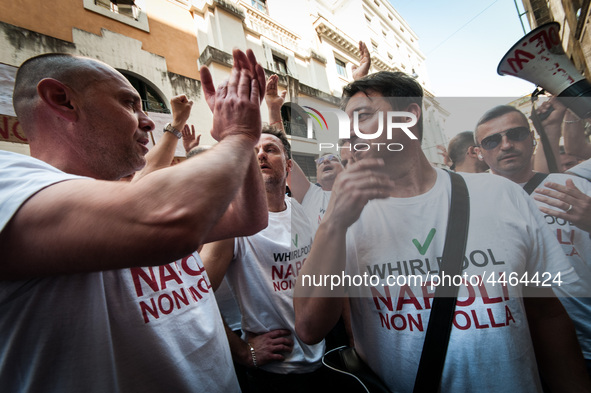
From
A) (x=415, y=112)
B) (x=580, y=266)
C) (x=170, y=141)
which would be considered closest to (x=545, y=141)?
(x=580, y=266)

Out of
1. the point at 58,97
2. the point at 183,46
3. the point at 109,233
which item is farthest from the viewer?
the point at 183,46

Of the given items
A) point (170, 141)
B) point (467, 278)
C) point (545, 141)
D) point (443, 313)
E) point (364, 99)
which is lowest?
point (443, 313)

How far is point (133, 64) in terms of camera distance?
6.25 meters

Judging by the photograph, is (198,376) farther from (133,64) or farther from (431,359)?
(133,64)

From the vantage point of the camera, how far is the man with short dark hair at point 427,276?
998 mm

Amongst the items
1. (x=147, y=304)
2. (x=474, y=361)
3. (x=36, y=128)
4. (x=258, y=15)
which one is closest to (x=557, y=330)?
(x=474, y=361)

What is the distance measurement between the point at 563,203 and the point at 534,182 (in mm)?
314

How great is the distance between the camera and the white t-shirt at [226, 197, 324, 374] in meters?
1.70

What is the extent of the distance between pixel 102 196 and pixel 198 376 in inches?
37.4

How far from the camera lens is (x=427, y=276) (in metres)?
1.10

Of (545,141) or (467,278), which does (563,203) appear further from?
(467,278)

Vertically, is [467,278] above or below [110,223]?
below

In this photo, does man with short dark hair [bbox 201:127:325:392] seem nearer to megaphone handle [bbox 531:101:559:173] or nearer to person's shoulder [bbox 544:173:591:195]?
person's shoulder [bbox 544:173:591:195]

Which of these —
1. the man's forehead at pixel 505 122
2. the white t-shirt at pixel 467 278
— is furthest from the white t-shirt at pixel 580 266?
the white t-shirt at pixel 467 278
